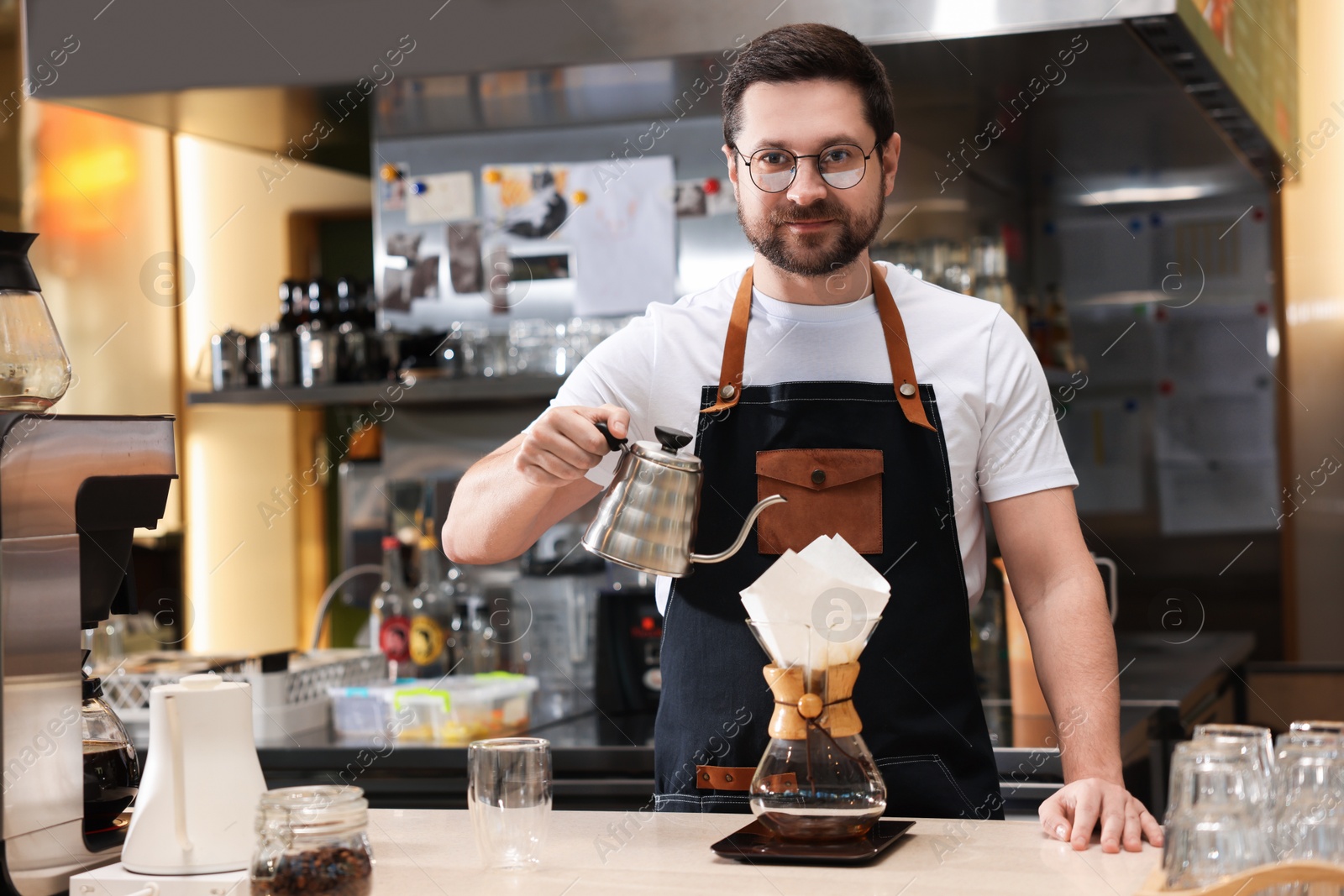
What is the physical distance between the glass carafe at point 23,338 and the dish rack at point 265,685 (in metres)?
1.30

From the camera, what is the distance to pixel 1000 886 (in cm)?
122

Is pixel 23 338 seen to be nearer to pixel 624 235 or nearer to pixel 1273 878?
pixel 1273 878

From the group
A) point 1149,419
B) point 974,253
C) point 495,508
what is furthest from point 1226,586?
point 495,508

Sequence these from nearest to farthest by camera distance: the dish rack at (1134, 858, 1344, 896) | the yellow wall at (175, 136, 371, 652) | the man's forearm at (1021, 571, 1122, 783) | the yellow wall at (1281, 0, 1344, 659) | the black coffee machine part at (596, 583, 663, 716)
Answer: the dish rack at (1134, 858, 1344, 896) < the man's forearm at (1021, 571, 1122, 783) < the black coffee machine part at (596, 583, 663, 716) < the yellow wall at (1281, 0, 1344, 659) < the yellow wall at (175, 136, 371, 652)

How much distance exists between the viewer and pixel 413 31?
2.65 meters

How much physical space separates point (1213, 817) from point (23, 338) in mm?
1149

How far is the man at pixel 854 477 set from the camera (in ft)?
5.78

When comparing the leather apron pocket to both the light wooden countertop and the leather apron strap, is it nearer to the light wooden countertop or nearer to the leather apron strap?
the leather apron strap

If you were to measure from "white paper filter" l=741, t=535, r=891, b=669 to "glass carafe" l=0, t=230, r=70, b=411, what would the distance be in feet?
2.34

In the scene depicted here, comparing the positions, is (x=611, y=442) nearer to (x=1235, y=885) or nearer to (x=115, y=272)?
(x=1235, y=885)

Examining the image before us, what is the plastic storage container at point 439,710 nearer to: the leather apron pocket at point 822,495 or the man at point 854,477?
the man at point 854,477

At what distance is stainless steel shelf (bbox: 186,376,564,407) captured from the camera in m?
3.01

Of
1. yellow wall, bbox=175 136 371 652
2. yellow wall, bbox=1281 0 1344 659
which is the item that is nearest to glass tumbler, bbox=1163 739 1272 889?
yellow wall, bbox=1281 0 1344 659

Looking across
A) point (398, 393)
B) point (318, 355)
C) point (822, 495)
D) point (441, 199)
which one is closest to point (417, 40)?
point (441, 199)
